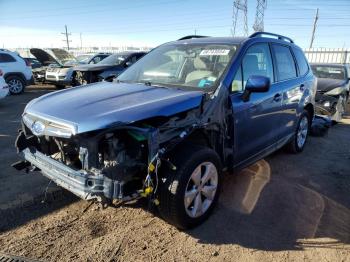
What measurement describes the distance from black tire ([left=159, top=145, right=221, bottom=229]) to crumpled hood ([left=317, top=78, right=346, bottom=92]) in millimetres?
7403

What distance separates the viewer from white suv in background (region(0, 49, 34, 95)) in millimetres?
12867

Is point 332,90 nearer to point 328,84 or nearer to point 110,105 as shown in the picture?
point 328,84

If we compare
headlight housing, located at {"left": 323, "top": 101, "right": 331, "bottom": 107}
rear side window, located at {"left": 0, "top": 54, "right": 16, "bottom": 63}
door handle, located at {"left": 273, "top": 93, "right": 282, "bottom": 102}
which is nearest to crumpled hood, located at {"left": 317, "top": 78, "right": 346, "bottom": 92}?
headlight housing, located at {"left": 323, "top": 101, "right": 331, "bottom": 107}

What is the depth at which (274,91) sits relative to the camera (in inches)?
172

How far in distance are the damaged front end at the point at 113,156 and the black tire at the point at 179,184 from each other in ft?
0.33

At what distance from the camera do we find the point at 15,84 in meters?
13.3

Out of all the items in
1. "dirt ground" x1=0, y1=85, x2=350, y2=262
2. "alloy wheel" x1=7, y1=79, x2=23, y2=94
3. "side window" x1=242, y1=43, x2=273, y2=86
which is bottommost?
"alloy wheel" x1=7, y1=79, x2=23, y2=94

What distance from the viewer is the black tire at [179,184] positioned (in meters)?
2.97

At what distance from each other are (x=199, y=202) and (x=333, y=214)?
5.25 feet

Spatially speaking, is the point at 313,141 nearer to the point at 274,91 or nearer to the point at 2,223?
the point at 274,91

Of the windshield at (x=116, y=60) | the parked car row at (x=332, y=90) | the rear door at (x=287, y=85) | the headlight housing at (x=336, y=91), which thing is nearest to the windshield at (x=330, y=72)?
the parked car row at (x=332, y=90)

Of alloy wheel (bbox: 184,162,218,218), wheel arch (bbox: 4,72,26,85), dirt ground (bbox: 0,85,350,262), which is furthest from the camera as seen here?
wheel arch (bbox: 4,72,26,85)

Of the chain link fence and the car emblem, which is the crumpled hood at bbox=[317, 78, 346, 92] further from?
the chain link fence

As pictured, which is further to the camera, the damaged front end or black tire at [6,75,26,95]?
black tire at [6,75,26,95]
